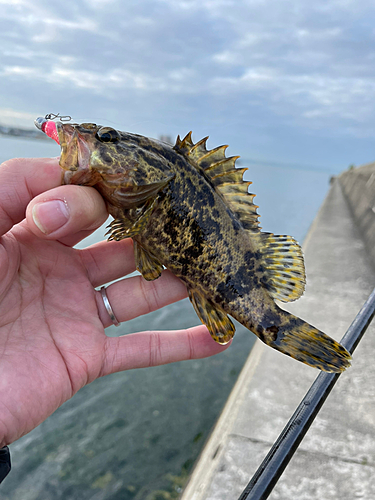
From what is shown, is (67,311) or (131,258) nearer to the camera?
(67,311)

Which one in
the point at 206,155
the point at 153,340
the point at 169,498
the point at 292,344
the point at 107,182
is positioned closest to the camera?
the point at 107,182

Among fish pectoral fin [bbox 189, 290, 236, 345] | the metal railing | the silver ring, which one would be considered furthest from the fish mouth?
the metal railing

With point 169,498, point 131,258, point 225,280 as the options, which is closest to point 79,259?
point 131,258

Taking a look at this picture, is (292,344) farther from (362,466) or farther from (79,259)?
(79,259)

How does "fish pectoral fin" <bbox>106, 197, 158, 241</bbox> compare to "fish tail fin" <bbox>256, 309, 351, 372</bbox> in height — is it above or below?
above

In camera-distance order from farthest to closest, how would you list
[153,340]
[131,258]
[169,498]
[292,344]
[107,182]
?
[169,498], [131,258], [153,340], [292,344], [107,182]

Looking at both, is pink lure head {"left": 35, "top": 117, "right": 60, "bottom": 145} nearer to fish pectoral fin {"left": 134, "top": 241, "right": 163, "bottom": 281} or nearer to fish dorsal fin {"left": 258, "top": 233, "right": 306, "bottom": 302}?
fish pectoral fin {"left": 134, "top": 241, "right": 163, "bottom": 281}

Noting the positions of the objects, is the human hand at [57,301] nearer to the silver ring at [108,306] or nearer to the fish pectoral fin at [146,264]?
the silver ring at [108,306]
